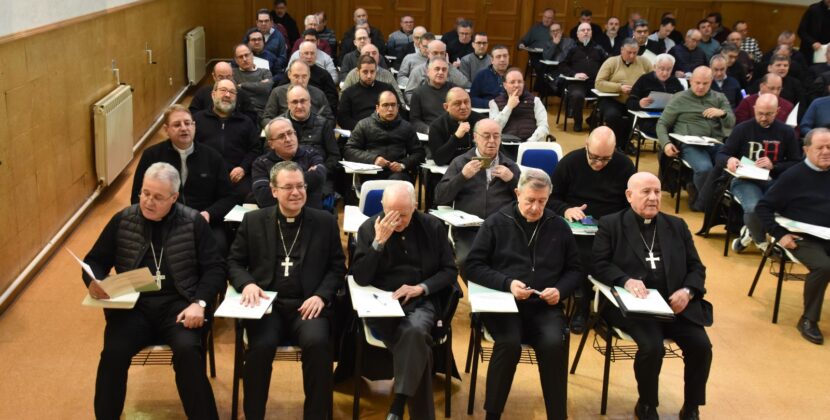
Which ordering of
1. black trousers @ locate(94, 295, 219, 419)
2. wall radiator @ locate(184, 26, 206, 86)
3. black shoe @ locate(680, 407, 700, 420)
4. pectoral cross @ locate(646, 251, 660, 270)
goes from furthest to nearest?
wall radiator @ locate(184, 26, 206, 86)
pectoral cross @ locate(646, 251, 660, 270)
black shoe @ locate(680, 407, 700, 420)
black trousers @ locate(94, 295, 219, 419)

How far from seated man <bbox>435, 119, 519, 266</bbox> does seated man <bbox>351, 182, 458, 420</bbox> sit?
104 centimetres

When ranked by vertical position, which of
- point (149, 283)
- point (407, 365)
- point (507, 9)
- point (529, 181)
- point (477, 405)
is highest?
Result: point (507, 9)

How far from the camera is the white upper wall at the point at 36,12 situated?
529cm

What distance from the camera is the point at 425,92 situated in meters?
7.75

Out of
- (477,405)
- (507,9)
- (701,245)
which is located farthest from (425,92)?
(507,9)

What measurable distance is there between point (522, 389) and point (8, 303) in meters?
3.35

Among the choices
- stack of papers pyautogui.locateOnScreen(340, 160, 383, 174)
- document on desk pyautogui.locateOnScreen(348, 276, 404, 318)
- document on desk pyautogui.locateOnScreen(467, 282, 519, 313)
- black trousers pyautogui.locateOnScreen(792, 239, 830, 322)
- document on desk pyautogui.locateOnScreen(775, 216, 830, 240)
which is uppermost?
stack of papers pyautogui.locateOnScreen(340, 160, 383, 174)

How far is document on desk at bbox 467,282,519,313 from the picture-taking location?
13.4 feet

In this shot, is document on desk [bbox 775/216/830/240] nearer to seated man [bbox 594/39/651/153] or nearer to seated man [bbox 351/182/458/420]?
seated man [bbox 351/182/458/420]

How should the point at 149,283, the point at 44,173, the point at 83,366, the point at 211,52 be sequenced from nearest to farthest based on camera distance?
1. the point at 149,283
2. the point at 83,366
3. the point at 44,173
4. the point at 211,52

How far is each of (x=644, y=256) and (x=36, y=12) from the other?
176 inches

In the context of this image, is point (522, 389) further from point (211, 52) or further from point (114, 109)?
point (211, 52)

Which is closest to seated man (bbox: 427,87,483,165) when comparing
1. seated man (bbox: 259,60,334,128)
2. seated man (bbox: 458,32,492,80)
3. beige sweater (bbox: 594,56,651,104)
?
seated man (bbox: 259,60,334,128)

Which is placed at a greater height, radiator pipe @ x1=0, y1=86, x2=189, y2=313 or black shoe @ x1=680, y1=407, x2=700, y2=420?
radiator pipe @ x1=0, y1=86, x2=189, y2=313
